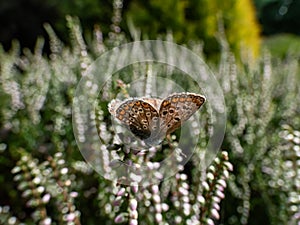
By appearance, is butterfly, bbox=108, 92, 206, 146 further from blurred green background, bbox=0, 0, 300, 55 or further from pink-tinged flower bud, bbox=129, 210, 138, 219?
blurred green background, bbox=0, 0, 300, 55

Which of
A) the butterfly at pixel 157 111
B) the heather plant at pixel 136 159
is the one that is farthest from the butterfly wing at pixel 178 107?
the heather plant at pixel 136 159

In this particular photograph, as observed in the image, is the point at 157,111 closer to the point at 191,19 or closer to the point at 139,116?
the point at 139,116

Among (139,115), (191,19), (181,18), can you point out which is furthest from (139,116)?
(191,19)

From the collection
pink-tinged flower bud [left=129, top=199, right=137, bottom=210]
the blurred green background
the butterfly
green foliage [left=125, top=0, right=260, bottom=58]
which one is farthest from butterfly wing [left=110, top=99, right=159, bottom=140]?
green foliage [left=125, top=0, right=260, bottom=58]

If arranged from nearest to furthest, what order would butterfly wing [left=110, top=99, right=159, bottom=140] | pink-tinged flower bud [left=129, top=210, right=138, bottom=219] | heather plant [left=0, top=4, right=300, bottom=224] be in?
butterfly wing [left=110, top=99, right=159, bottom=140] → pink-tinged flower bud [left=129, top=210, right=138, bottom=219] → heather plant [left=0, top=4, right=300, bottom=224]

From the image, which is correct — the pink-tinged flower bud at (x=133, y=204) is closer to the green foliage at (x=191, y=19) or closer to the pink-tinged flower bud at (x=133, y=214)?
the pink-tinged flower bud at (x=133, y=214)

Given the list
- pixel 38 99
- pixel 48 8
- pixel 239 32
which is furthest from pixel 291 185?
pixel 48 8

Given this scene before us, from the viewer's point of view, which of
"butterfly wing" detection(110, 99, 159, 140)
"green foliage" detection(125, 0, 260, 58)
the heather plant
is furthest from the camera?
"green foliage" detection(125, 0, 260, 58)
